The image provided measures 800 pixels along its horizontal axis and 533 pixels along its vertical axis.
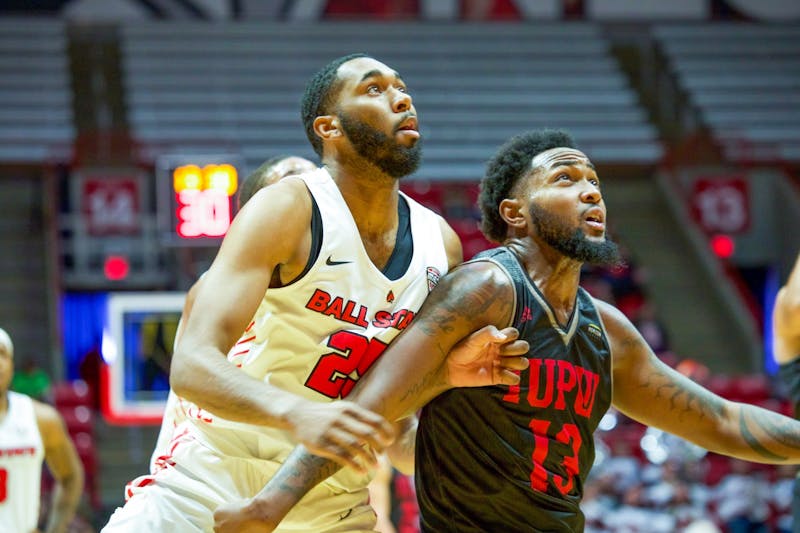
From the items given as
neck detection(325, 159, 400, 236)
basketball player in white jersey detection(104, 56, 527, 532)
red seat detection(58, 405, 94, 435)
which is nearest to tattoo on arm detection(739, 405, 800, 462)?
basketball player in white jersey detection(104, 56, 527, 532)

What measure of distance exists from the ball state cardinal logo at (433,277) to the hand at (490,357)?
23 centimetres

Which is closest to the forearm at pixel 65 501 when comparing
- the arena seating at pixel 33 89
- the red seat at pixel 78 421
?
the red seat at pixel 78 421

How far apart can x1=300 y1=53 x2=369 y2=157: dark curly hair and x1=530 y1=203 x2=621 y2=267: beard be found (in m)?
0.67

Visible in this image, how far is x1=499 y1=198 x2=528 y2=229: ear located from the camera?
12.2ft

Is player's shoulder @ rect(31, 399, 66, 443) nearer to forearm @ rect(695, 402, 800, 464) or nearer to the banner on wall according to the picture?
forearm @ rect(695, 402, 800, 464)

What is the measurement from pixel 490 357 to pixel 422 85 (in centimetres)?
1525

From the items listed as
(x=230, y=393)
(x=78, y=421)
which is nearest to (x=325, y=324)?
(x=230, y=393)

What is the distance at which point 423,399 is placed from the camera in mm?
3479

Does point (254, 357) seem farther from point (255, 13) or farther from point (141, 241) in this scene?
point (255, 13)

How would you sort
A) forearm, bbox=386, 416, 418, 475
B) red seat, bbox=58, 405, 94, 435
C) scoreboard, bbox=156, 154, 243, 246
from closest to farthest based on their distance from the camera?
forearm, bbox=386, 416, 418, 475, scoreboard, bbox=156, 154, 243, 246, red seat, bbox=58, 405, 94, 435

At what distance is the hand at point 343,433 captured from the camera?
277 cm

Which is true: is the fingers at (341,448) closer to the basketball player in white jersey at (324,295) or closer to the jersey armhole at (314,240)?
the basketball player in white jersey at (324,295)

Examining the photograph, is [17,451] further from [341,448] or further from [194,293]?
[341,448]

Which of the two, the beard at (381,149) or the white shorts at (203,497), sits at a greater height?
the beard at (381,149)
